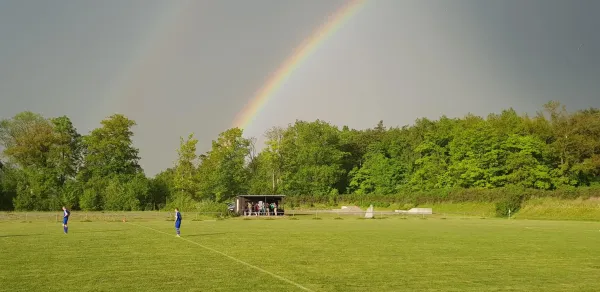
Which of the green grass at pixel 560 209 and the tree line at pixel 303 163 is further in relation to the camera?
the tree line at pixel 303 163

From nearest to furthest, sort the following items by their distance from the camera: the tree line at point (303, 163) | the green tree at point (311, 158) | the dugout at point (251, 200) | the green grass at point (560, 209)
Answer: the green grass at point (560, 209)
the dugout at point (251, 200)
the tree line at point (303, 163)
the green tree at point (311, 158)

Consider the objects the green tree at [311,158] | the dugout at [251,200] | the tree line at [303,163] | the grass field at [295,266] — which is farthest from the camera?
the green tree at [311,158]

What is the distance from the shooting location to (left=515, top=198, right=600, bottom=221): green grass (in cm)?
6350

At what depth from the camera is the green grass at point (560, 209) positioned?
63.5 meters

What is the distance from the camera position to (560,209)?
67.2 metres

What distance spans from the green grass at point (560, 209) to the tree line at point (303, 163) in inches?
680

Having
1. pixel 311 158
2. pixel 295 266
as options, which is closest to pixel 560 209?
pixel 295 266

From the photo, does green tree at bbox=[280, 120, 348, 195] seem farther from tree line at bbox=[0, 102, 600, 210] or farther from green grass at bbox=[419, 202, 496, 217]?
green grass at bbox=[419, 202, 496, 217]

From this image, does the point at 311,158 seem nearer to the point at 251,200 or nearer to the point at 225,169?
the point at 225,169

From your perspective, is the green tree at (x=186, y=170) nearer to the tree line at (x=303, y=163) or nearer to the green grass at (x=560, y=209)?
the tree line at (x=303, y=163)

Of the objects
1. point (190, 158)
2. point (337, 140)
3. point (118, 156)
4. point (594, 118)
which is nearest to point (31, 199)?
point (118, 156)

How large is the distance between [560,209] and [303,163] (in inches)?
2589

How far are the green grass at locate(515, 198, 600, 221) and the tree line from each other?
680 inches

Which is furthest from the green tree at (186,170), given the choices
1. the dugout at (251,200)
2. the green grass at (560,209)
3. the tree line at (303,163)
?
the green grass at (560,209)
